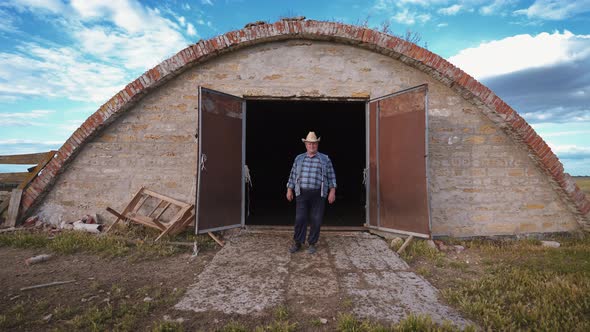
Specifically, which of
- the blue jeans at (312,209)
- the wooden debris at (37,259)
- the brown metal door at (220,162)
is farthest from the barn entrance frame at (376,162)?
A: the wooden debris at (37,259)

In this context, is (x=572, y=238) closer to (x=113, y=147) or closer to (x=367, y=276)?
(x=367, y=276)

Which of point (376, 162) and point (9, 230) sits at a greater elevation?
point (376, 162)

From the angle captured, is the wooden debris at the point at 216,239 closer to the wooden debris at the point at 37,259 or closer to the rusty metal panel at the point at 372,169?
the wooden debris at the point at 37,259

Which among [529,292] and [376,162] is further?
[376,162]

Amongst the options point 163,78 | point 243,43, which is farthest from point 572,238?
point 163,78

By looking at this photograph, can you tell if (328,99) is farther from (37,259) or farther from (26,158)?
(26,158)

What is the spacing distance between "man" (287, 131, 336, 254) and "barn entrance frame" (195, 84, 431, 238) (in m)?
1.45

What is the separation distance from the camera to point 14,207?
6.07m

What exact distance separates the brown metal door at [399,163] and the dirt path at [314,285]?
82 centimetres

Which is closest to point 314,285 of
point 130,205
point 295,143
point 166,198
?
point 166,198

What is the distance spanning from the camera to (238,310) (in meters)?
3.08

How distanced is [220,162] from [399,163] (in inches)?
130

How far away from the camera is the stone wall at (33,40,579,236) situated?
19.6 feet

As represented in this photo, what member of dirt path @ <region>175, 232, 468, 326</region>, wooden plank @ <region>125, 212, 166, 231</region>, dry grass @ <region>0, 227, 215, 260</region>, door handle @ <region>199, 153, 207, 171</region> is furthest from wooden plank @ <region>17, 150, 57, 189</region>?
dirt path @ <region>175, 232, 468, 326</region>
